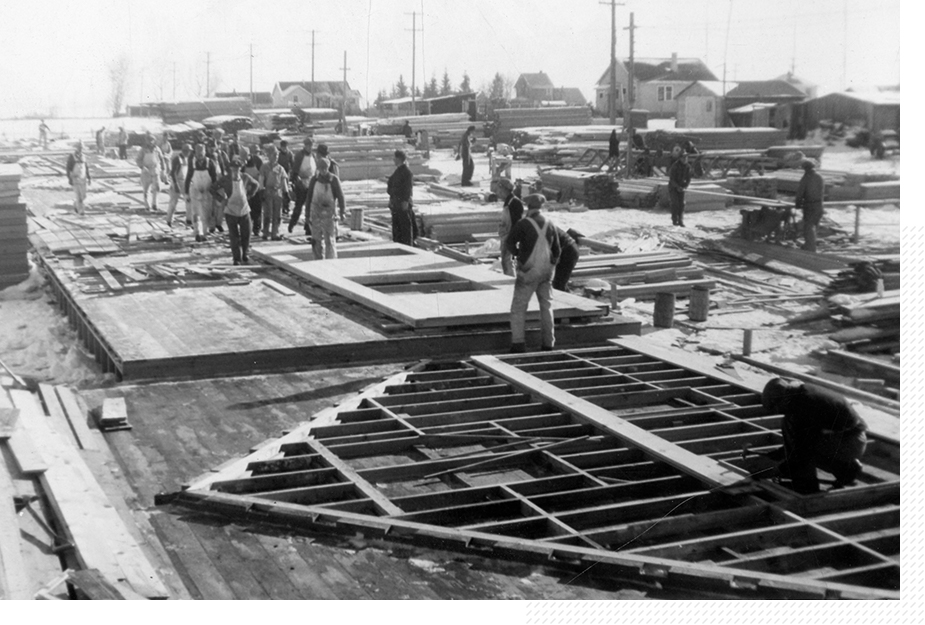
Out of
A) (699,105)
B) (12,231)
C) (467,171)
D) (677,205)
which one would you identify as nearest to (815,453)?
(12,231)

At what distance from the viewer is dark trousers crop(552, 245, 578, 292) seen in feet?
43.8

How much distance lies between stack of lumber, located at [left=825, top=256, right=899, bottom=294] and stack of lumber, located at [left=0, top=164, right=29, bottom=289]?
1280 centimetres

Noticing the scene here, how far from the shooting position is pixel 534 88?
6738 centimetres

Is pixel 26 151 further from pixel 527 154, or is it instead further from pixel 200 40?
pixel 200 40

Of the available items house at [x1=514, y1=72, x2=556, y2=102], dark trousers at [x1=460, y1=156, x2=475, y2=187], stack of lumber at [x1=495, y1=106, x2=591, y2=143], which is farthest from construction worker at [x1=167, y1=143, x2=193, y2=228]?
house at [x1=514, y1=72, x2=556, y2=102]

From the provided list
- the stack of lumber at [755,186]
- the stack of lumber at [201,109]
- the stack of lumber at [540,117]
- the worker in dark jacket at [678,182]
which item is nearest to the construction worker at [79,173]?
the worker in dark jacket at [678,182]

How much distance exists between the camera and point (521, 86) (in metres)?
66.6

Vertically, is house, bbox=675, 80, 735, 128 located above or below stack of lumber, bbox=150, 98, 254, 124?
below

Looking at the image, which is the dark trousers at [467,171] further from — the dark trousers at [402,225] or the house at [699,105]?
the dark trousers at [402,225]

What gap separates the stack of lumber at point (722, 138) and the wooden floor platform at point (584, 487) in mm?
22075

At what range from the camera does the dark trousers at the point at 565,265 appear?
526 inches

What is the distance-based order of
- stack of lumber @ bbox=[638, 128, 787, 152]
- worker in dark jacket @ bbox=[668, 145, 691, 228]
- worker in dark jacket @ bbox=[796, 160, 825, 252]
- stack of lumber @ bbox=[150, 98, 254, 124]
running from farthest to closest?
stack of lumber @ bbox=[150, 98, 254, 124] < stack of lumber @ bbox=[638, 128, 787, 152] < worker in dark jacket @ bbox=[668, 145, 691, 228] < worker in dark jacket @ bbox=[796, 160, 825, 252]

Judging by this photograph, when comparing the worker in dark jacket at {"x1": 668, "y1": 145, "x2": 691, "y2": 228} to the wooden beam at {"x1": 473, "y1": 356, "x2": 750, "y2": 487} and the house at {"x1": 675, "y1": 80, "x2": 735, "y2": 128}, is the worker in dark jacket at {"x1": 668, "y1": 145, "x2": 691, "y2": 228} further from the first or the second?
the wooden beam at {"x1": 473, "y1": 356, "x2": 750, "y2": 487}

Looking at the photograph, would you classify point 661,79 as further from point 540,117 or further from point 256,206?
point 256,206
